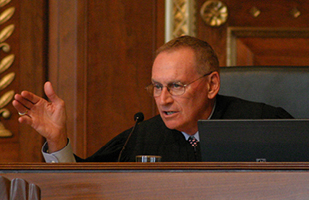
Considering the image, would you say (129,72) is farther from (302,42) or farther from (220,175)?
(220,175)

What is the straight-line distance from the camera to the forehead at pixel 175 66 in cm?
171

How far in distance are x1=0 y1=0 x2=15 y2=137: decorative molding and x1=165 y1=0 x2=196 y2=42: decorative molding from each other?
0.93 metres

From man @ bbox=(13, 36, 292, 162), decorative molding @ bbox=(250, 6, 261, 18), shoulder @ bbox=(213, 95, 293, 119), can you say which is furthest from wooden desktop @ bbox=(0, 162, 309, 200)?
decorative molding @ bbox=(250, 6, 261, 18)

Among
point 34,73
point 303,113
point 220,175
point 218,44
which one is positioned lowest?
point 220,175

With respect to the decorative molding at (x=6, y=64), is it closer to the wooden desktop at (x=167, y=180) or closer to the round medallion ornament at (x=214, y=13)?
the round medallion ornament at (x=214, y=13)

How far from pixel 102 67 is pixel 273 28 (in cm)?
112

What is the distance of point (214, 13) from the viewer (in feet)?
9.03

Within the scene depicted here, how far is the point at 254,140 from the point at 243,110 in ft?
2.61

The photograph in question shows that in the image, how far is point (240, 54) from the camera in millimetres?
2799

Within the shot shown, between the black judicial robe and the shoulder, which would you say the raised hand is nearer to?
the black judicial robe

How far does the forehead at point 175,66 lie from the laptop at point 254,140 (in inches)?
26.3

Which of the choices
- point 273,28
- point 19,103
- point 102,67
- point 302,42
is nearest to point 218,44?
point 273,28

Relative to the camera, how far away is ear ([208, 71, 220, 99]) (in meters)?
1.81

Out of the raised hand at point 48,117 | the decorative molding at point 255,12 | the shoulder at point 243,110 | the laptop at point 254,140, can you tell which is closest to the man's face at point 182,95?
the shoulder at point 243,110
